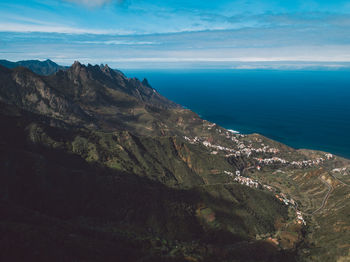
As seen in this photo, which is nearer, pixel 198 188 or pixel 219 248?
pixel 219 248

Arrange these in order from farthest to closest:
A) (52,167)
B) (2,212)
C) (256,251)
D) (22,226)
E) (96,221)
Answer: (52,167) → (96,221) → (256,251) → (2,212) → (22,226)

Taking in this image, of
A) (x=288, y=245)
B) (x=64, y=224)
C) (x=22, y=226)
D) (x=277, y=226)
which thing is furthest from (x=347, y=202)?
(x=22, y=226)

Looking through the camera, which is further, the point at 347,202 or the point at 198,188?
the point at 198,188

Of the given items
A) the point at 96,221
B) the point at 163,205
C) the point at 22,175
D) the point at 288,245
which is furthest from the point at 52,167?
the point at 288,245

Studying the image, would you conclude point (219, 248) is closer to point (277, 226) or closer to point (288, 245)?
point (288, 245)

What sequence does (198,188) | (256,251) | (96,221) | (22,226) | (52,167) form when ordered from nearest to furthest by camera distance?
(22,226), (256,251), (96,221), (52,167), (198,188)

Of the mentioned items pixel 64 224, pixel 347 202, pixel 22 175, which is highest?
pixel 22 175

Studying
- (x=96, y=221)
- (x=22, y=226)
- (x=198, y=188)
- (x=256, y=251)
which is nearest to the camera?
(x=22, y=226)

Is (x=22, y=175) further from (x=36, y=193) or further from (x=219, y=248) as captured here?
(x=219, y=248)

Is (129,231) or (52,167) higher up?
(52,167)
